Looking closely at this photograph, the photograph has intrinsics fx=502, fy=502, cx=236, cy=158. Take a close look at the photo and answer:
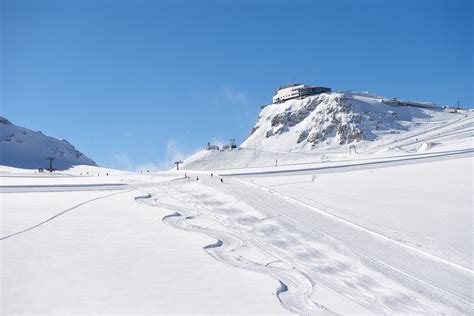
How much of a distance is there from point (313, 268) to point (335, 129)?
340ft

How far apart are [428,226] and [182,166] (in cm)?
7050

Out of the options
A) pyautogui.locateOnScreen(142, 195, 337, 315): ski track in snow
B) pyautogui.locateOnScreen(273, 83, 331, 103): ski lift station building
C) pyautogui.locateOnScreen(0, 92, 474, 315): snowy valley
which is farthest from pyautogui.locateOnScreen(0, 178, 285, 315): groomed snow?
pyautogui.locateOnScreen(273, 83, 331, 103): ski lift station building

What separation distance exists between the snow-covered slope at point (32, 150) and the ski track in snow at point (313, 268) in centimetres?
8384

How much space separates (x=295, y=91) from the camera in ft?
483

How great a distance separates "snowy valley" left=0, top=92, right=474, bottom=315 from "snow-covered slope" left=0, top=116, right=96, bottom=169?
243ft

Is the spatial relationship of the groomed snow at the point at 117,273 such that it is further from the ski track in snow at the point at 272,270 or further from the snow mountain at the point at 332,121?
the snow mountain at the point at 332,121

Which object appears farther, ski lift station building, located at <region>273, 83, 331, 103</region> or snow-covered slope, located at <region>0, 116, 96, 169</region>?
ski lift station building, located at <region>273, 83, 331, 103</region>

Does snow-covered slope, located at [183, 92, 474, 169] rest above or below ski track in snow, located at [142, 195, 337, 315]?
above

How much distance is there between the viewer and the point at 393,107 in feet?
409

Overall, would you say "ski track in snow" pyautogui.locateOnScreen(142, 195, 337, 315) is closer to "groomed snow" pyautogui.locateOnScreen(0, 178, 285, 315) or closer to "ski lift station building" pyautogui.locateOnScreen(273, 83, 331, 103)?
"groomed snow" pyautogui.locateOnScreen(0, 178, 285, 315)

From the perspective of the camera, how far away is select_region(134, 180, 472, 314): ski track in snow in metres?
11.8

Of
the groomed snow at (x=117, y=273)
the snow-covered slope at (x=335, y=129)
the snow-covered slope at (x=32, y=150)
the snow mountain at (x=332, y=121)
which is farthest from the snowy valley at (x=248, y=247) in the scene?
the snow mountain at (x=332, y=121)

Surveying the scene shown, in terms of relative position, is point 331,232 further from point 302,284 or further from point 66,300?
point 66,300

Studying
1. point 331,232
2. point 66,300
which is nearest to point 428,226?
point 331,232
